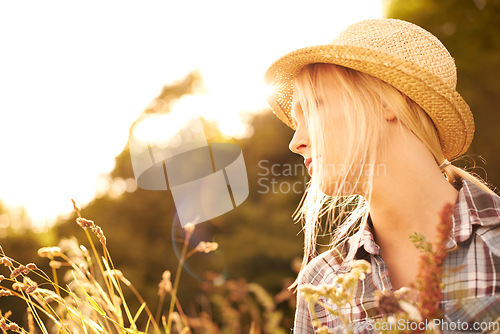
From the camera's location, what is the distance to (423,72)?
1.93 meters

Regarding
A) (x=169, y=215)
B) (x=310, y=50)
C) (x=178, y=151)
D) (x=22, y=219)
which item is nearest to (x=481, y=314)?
(x=310, y=50)

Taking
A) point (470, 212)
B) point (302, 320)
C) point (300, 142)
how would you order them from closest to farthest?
point (470, 212) → point (300, 142) → point (302, 320)

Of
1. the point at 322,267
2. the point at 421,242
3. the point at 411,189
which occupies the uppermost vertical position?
the point at 421,242

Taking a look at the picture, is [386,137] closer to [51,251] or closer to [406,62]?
[406,62]

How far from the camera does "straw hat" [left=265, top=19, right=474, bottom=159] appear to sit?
1938mm

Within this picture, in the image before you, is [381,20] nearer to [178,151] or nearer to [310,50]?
→ [310,50]

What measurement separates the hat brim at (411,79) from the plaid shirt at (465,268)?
0.30 meters

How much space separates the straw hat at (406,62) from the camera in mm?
1938

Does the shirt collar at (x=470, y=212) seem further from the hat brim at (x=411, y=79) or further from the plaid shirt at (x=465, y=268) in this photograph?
the hat brim at (x=411, y=79)

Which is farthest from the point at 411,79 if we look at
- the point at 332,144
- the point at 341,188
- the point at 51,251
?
the point at 51,251

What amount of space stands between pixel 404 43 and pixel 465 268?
1.03 metres

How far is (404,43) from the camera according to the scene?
204 centimetres

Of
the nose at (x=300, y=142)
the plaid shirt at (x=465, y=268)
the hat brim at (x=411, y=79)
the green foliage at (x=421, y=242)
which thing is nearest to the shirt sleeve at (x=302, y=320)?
the plaid shirt at (x=465, y=268)

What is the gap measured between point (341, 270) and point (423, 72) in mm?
1026
